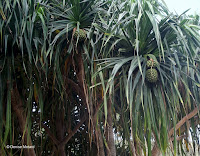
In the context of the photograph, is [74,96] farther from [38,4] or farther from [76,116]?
[38,4]

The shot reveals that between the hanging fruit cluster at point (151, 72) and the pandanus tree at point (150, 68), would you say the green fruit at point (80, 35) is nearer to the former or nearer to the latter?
the pandanus tree at point (150, 68)

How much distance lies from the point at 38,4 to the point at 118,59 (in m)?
0.54

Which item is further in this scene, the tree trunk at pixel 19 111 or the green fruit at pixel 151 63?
the tree trunk at pixel 19 111

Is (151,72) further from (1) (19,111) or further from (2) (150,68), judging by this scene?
(1) (19,111)

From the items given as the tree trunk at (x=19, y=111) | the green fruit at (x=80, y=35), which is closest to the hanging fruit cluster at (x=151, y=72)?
the green fruit at (x=80, y=35)

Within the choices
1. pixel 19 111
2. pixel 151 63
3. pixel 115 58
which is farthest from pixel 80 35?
pixel 19 111

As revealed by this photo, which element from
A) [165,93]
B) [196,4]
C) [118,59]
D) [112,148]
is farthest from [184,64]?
[196,4]

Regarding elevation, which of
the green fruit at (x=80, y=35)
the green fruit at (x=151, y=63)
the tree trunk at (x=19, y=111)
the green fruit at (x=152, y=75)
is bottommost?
the tree trunk at (x=19, y=111)

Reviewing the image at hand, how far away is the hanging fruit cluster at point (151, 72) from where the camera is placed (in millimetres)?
1259

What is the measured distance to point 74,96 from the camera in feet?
6.51

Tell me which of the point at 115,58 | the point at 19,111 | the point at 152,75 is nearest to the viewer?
the point at 152,75

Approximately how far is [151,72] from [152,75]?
0.05 feet

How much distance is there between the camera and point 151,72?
4.14 ft

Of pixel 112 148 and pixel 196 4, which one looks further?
pixel 196 4
